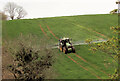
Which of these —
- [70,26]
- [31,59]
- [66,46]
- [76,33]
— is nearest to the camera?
[31,59]

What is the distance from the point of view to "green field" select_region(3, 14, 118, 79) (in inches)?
1351

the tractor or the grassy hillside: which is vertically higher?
the grassy hillside

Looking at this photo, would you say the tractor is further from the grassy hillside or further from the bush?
the bush

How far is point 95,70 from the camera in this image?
3491 centimetres

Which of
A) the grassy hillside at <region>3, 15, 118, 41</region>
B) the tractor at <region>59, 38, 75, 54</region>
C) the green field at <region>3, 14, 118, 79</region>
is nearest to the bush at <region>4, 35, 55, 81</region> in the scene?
the green field at <region>3, 14, 118, 79</region>

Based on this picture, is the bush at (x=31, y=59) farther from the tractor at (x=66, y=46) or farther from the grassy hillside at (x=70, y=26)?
the grassy hillside at (x=70, y=26)

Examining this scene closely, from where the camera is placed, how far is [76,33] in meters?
59.7

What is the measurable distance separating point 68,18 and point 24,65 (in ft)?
185

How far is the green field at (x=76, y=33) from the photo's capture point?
34319 millimetres

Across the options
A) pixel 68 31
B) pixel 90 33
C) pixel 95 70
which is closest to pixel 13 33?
pixel 68 31

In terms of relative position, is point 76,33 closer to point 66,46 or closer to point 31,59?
point 66,46

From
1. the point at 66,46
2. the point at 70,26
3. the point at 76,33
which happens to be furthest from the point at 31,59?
the point at 70,26

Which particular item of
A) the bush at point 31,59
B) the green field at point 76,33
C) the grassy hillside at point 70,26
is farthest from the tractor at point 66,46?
the bush at point 31,59

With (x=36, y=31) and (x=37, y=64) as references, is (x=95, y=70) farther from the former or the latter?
(x=36, y=31)
